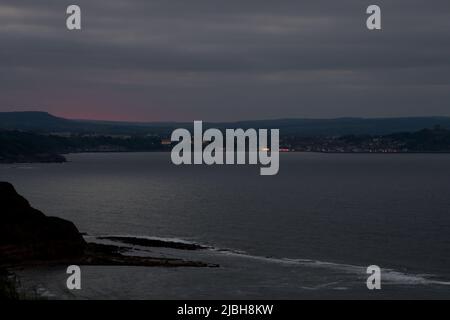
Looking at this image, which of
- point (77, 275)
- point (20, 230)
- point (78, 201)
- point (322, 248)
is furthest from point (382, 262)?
point (78, 201)

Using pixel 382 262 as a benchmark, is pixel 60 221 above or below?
above

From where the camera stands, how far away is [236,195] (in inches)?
5955

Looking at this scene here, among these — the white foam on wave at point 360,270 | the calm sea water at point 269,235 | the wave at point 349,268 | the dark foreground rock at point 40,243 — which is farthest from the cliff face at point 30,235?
the white foam on wave at point 360,270

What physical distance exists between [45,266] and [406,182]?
472 ft

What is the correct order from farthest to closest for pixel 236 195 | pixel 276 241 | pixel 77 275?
pixel 236 195, pixel 276 241, pixel 77 275

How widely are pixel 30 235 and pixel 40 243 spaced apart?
114cm

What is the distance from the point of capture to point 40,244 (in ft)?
197

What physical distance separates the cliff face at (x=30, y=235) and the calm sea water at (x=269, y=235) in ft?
12.7

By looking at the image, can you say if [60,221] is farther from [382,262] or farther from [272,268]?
[382,262]

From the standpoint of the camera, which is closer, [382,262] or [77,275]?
[77,275]


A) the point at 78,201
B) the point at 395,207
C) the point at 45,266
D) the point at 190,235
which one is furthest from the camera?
the point at 78,201

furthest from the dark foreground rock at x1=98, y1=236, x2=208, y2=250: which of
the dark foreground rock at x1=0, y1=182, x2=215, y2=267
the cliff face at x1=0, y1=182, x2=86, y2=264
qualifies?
the cliff face at x1=0, y1=182, x2=86, y2=264

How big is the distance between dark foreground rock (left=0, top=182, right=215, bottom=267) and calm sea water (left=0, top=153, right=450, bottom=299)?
289 centimetres

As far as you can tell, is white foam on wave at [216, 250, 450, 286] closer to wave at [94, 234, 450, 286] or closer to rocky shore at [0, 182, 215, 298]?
wave at [94, 234, 450, 286]
